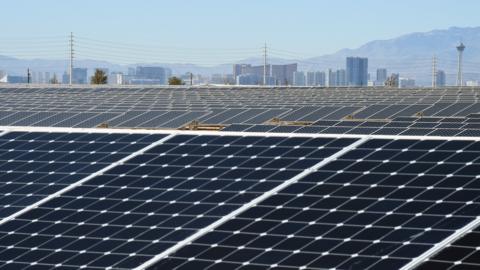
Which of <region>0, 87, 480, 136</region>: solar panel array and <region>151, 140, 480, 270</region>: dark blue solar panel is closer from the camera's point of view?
<region>151, 140, 480, 270</region>: dark blue solar panel

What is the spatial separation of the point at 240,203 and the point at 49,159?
7.33 metres

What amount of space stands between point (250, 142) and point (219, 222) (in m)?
4.68

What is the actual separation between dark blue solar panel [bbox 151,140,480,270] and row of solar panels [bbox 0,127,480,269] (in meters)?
0.04

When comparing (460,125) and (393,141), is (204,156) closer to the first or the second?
(393,141)

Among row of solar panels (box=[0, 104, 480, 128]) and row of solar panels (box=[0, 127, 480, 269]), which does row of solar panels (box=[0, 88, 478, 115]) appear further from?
row of solar panels (box=[0, 127, 480, 269])

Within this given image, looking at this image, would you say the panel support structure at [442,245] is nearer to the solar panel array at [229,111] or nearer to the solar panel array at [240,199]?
the solar panel array at [240,199]

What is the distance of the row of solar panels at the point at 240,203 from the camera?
23594 mm

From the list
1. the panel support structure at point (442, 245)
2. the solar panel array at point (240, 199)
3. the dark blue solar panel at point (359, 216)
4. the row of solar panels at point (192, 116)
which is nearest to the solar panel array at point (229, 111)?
the row of solar panels at point (192, 116)

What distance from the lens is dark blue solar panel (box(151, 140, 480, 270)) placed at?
909 inches

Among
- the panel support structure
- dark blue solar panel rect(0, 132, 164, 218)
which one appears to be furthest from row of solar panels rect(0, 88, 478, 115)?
the panel support structure

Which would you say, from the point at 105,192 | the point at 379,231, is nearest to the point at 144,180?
the point at 105,192

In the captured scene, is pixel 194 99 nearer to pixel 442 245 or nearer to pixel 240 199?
pixel 240 199

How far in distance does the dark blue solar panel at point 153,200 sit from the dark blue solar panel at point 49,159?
0.78m

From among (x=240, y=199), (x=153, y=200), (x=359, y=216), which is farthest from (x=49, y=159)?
(x=359, y=216)
